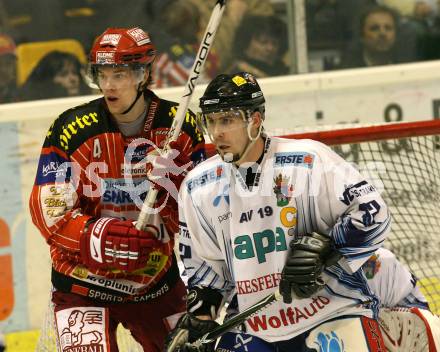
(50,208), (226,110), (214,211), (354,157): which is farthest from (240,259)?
(354,157)

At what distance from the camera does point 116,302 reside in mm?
3473

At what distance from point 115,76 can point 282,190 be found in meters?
0.68

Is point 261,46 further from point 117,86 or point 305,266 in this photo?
point 305,266

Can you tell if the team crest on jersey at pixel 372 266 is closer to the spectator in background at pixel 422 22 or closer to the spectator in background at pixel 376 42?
the spectator in background at pixel 376 42

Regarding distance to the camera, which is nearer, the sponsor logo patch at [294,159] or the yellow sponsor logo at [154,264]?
the sponsor logo patch at [294,159]

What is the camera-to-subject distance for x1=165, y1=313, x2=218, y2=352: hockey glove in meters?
3.16

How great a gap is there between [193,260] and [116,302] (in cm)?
41

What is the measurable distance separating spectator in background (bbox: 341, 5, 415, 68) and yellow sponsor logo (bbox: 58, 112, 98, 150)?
8.10 ft

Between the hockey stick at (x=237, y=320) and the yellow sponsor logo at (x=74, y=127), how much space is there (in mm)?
733

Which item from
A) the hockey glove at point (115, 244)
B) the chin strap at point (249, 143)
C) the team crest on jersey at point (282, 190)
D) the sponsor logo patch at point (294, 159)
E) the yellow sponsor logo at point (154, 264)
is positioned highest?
the chin strap at point (249, 143)

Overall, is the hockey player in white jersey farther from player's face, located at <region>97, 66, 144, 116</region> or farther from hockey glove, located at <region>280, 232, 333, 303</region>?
player's face, located at <region>97, 66, 144, 116</region>

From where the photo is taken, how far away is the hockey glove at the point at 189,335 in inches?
124

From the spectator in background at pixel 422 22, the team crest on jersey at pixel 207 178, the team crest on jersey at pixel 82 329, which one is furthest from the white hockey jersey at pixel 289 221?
the spectator in background at pixel 422 22

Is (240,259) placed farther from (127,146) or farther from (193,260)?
(127,146)
